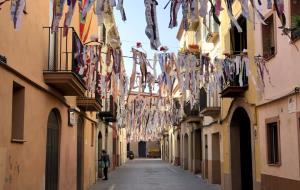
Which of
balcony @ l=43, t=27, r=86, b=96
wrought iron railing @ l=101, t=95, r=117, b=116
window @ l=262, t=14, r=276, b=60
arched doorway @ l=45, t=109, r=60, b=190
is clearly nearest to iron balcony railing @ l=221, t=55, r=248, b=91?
window @ l=262, t=14, r=276, b=60

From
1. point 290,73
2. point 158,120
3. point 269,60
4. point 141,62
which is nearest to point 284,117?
point 290,73

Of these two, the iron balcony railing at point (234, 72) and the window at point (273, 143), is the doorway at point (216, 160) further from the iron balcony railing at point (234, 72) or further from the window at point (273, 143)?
the window at point (273, 143)

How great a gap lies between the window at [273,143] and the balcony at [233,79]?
245 cm

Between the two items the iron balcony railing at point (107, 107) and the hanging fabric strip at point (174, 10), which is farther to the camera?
the iron balcony railing at point (107, 107)

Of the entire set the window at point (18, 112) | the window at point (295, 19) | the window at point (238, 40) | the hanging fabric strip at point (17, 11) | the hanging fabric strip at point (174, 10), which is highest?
the window at point (238, 40)

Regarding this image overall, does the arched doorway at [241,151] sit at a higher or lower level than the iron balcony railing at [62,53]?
lower

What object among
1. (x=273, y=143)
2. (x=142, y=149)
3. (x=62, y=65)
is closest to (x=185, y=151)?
(x=273, y=143)

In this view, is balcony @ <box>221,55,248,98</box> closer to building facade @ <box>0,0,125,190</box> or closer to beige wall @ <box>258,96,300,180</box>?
beige wall @ <box>258,96,300,180</box>

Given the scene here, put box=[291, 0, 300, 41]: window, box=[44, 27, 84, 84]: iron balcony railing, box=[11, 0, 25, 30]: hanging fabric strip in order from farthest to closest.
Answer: box=[44, 27, 84, 84]: iron balcony railing < box=[291, 0, 300, 41]: window < box=[11, 0, 25, 30]: hanging fabric strip

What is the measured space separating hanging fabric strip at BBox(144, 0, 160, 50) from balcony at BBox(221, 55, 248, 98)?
28.2 feet

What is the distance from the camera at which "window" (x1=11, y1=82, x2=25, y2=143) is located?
35.7 feet

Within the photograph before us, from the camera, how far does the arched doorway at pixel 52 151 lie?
13.9 m

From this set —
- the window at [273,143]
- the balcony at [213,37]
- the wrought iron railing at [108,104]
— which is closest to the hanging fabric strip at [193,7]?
the window at [273,143]

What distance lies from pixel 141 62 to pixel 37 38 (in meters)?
3.95
